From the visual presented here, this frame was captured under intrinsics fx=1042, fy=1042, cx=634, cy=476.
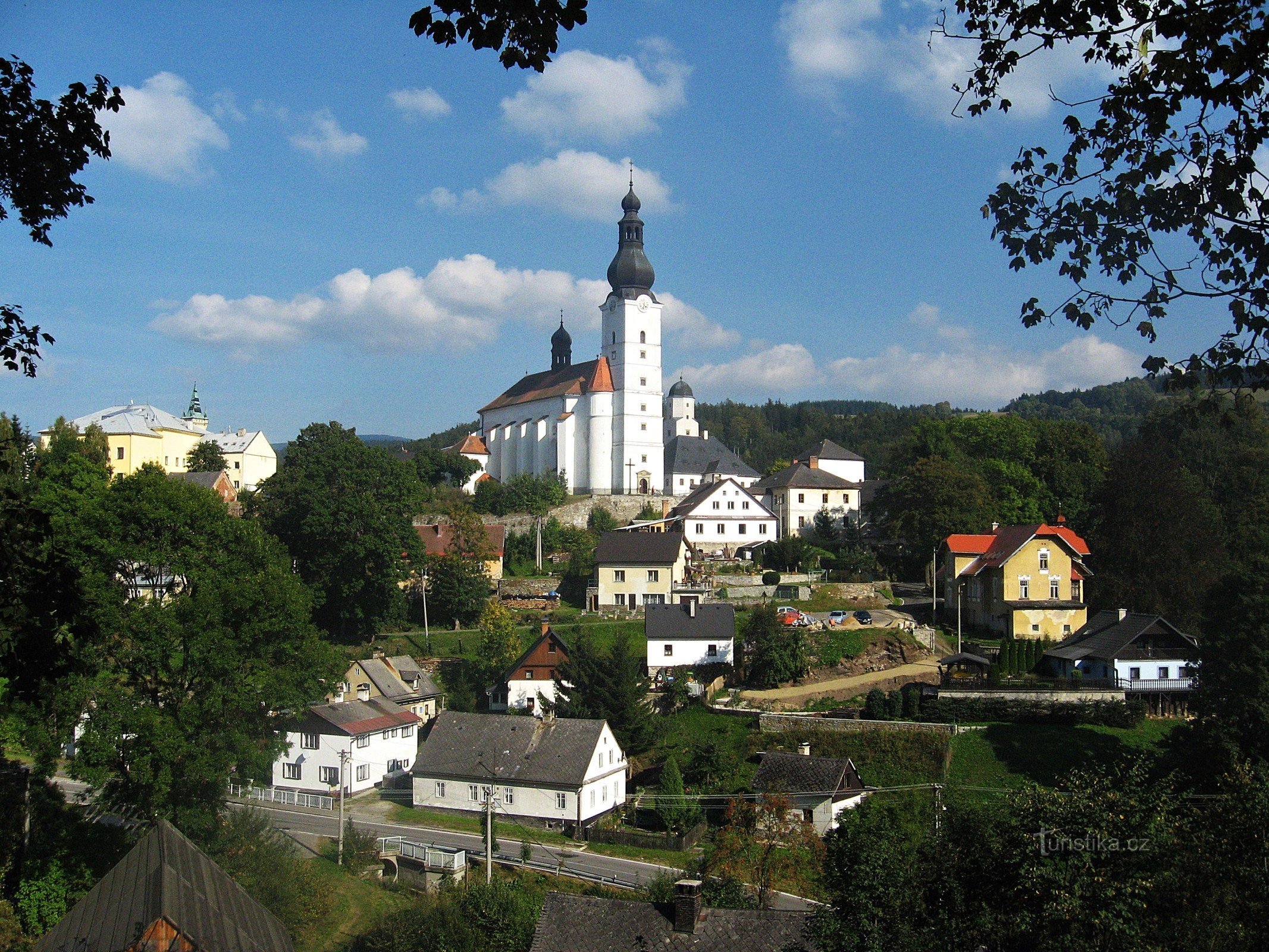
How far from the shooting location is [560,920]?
57.0 feet

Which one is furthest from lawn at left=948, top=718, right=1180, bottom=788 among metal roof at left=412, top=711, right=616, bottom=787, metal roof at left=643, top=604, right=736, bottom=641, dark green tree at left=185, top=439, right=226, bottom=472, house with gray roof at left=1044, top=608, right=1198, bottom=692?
dark green tree at left=185, top=439, right=226, bottom=472

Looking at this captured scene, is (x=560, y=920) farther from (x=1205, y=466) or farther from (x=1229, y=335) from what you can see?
(x=1205, y=466)

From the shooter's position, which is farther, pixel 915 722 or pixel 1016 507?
pixel 1016 507

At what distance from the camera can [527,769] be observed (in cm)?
3216

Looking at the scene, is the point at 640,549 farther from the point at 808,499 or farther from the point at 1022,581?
the point at 808,499

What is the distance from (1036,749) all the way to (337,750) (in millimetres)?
22054

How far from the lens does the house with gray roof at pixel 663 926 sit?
53.7ft

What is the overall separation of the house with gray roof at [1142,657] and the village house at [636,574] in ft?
58.1

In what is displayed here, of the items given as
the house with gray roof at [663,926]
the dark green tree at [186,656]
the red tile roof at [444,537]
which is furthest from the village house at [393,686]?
the house with gray roof at [663,926]

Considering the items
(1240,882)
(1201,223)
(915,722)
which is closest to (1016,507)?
(915,722)

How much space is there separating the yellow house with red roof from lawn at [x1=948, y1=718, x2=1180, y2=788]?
28.5 feet

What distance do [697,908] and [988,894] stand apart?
23.9 ft

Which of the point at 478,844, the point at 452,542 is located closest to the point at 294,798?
the point at 478,844

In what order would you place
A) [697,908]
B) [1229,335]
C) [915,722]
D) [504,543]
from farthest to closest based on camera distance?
1. [504,543]
2. [915,722]
3. [697,908]
4. [1229,335]
